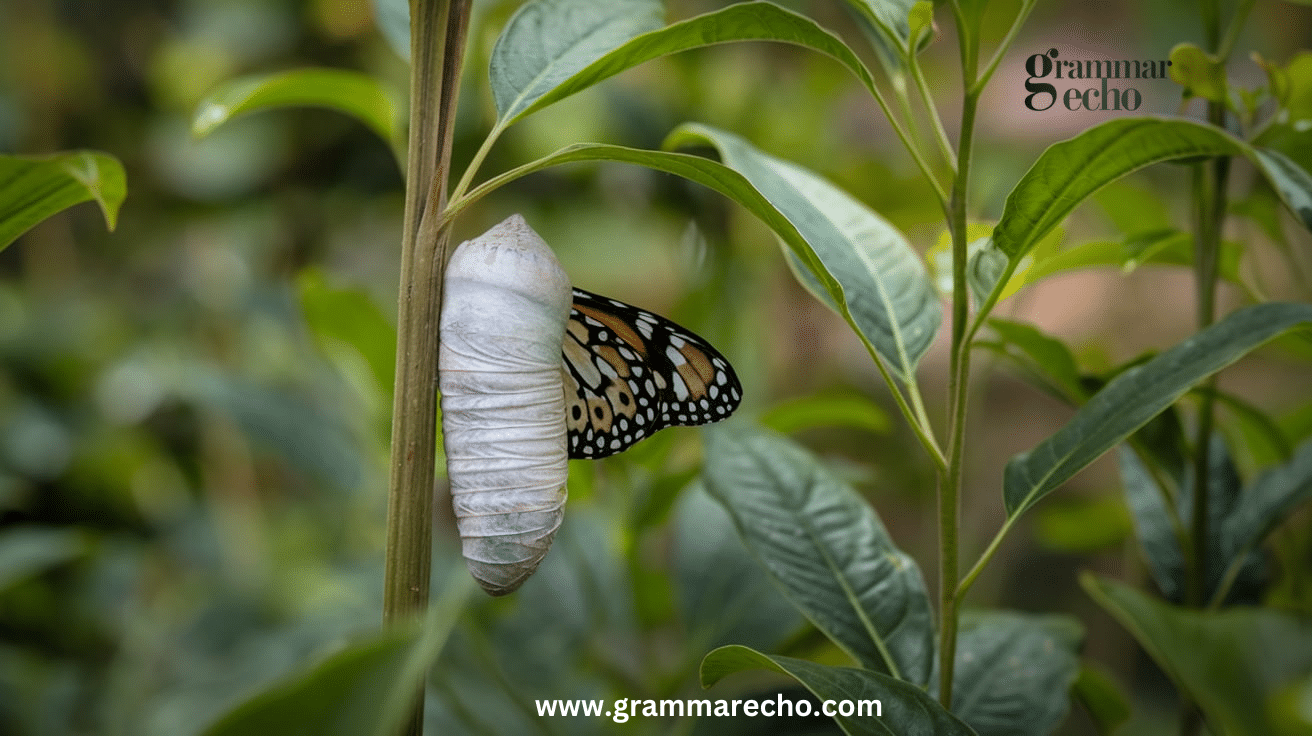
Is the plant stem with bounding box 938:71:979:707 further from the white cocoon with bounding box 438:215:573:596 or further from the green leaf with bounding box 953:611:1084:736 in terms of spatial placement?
the white cocoon with bounding box 438:215:573:596

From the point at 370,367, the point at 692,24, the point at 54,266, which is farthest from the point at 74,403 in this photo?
the point at 692,24

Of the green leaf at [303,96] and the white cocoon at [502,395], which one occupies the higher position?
the green leaf at [303,96]

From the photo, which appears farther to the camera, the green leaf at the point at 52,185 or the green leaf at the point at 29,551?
the green leaf at the point at 29,551

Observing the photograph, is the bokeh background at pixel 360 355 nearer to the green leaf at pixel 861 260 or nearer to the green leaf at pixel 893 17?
the green leaf at pixel 861 260

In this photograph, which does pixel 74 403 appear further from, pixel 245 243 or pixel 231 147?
pixel 231 147

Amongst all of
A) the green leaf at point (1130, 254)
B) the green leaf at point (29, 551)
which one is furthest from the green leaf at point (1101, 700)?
the green leaf at point (29, 551)

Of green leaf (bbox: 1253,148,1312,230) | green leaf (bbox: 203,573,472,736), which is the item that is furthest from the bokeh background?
green leaf (bbox: 203,573,472,736)
